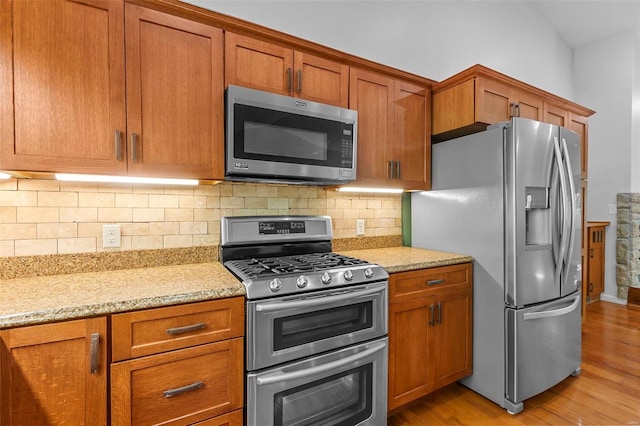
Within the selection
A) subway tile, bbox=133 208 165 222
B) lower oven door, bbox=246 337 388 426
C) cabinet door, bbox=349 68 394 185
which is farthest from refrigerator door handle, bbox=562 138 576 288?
subway tile, bbox=133 208 165 222

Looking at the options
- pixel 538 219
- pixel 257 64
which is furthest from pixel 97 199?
pixel 538 219

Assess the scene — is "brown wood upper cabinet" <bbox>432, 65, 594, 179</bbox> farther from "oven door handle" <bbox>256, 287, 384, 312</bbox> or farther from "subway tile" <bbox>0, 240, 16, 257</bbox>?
"subway tile" <bbox>0, 240, 16, 257</bbox>

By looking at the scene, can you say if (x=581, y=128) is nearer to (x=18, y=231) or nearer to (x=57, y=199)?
(x=57, y=199)

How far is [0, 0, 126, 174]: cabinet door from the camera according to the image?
1.24 meters

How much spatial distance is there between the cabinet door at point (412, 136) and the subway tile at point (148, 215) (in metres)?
1.53

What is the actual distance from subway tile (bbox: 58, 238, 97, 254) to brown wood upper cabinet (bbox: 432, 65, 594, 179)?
2301 mm

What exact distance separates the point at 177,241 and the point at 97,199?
1.46ft

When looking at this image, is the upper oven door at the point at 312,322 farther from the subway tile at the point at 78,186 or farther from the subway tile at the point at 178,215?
the subway tile at the point at 78,186

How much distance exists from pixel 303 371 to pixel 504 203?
5.03 ft

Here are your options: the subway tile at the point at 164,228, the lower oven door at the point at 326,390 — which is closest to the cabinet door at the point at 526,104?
the lower oven door at the point at 326,390

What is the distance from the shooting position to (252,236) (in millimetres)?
1914

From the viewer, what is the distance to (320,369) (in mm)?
1479

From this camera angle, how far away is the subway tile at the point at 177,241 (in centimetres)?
180

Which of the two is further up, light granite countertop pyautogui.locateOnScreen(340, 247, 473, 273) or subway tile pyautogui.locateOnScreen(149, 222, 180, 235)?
subway tile pyautogui.locateOnScreen(149, 222, 180, 235)
